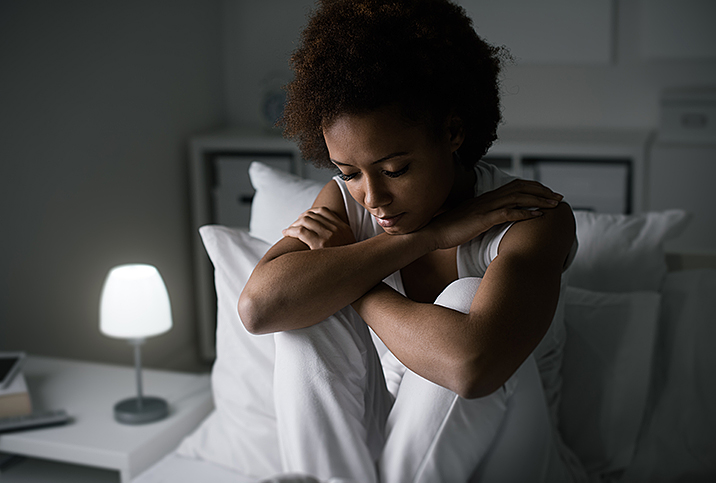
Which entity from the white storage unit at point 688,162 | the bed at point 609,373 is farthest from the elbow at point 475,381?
the white storage unit at point 688,162

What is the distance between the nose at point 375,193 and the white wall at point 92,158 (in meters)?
1.33

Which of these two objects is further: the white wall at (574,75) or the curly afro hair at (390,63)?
the white wall at (574,75)

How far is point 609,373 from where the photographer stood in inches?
51.4

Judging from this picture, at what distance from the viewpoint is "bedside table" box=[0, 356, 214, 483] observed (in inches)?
56.6

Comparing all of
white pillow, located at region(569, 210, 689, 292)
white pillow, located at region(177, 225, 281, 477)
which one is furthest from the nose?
white pillow, located at region(569, 210, 689, 292)

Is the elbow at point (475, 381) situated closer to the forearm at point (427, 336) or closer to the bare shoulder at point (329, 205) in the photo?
the forearm at point (427, 336)

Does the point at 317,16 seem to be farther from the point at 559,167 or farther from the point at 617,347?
the point at 559,167

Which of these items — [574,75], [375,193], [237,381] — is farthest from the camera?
[574,75]

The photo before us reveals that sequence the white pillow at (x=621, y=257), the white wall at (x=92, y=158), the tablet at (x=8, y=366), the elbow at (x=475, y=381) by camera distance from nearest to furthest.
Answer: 1. the elbow at (x=475, y=381)
2. the white pillow at (x=621, y=257)
3. the tablet at (x=8, y=366)
4. the white wall at (x=92, y=158)

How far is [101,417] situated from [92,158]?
3.21ft

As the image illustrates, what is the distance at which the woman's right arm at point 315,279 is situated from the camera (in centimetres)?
100

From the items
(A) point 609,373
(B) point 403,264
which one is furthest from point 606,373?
(B) point 403,264

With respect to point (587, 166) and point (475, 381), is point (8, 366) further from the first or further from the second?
point (587, 166)

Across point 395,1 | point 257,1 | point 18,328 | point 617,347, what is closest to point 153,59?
point 257,1
